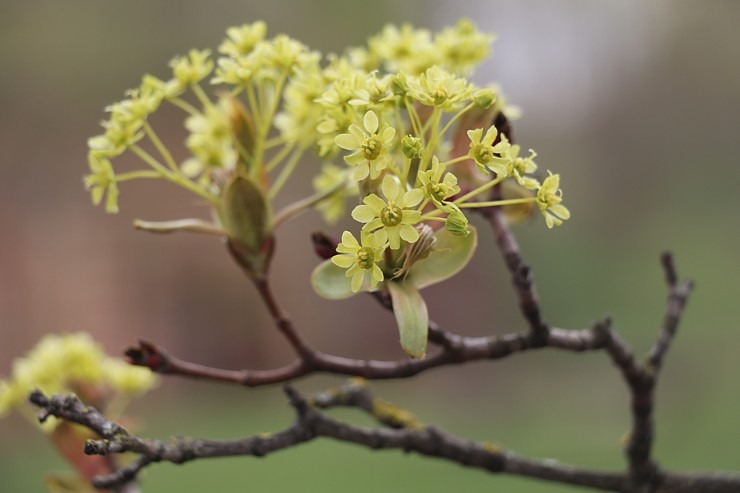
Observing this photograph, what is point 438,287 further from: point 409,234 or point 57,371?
point 409,234

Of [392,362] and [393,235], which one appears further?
[392,362]

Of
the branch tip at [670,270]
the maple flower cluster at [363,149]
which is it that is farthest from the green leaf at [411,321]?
the branch tip at [670,270]

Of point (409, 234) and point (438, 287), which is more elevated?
point (409, 234)

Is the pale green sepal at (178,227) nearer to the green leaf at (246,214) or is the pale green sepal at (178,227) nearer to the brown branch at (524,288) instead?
the green leaf at (246,214)

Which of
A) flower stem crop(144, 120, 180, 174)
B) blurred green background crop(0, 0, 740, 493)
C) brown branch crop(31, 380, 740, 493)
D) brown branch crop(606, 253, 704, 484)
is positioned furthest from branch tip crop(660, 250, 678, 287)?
blurred green background crop(0, 0, 740, 493)

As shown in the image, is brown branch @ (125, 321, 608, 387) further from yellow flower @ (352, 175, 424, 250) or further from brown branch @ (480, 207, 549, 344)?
yellow flower @ (352, 175, 424, 250)

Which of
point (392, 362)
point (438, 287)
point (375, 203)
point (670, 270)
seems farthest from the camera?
point (438, 287)

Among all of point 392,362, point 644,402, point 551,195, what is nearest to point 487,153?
point 551,195
